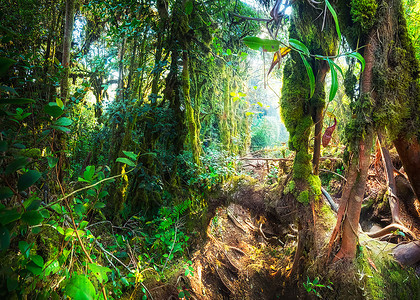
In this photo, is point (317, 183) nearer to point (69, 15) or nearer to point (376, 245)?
point (376, 245)

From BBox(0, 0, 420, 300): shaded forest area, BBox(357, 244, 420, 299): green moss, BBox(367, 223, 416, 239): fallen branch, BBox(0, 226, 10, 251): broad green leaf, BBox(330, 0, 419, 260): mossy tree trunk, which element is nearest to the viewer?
BBox(0, 226, 10, 251): broad green leaf

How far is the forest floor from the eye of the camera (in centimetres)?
243

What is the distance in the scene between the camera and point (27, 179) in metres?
0.66

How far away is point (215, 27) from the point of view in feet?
11.1

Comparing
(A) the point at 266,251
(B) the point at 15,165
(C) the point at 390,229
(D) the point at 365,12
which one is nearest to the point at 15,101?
(B) the point at 15,165

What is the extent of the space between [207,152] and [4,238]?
338 cm

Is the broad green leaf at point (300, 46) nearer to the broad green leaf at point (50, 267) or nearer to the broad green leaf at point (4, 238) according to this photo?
the broad green leaf at point (4, 238)

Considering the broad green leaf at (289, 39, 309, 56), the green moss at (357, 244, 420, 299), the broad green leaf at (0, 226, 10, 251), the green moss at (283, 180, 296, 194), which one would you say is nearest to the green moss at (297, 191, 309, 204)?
the green moss at (283, 180, 296, 194)

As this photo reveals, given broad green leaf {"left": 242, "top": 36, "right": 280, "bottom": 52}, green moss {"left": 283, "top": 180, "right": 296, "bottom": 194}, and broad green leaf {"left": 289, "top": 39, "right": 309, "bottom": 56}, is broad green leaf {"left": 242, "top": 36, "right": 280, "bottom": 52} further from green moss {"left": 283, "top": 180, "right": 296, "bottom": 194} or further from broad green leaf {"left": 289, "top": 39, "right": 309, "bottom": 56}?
green moss {"left": 283, "top": 180, "right": 296, "bottom": 194}

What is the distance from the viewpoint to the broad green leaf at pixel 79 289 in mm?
728

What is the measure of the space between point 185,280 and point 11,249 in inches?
107

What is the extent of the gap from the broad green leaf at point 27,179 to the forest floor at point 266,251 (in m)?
2.68

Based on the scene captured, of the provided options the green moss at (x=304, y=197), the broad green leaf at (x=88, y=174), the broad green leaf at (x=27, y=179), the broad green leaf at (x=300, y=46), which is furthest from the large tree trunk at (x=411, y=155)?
the broad green leaf at (x=27, y=179)

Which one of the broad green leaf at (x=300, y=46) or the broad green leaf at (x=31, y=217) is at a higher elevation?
the broad green leaf at (x=300, y=46)
